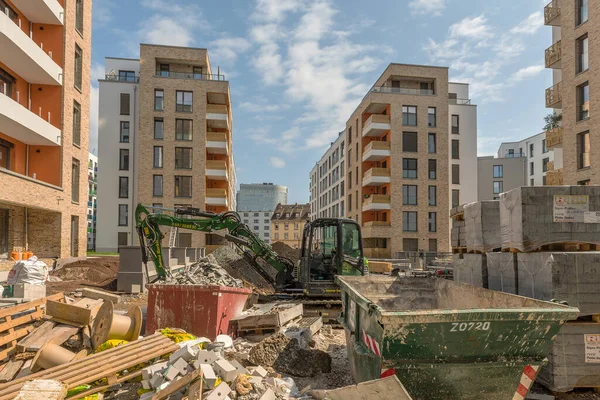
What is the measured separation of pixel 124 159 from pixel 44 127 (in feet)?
73.9

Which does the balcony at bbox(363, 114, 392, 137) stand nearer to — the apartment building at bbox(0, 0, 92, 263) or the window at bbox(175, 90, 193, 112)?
the window at bbox(175, 90, 193, 112)

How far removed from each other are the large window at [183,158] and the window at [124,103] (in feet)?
26.9

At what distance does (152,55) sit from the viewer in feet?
124

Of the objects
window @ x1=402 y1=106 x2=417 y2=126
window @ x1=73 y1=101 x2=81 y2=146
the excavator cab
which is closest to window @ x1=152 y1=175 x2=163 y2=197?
window @ x1=73 y1=101 x2=81 y2=146

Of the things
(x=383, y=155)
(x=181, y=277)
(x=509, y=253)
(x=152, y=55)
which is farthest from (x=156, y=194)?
(x=509, y=253)

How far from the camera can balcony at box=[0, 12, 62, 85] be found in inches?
639

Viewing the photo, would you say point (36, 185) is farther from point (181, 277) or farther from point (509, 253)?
point (509, 253)

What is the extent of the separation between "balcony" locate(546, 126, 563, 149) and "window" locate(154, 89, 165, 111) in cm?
3095

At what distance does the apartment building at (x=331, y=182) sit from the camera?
54.9 m

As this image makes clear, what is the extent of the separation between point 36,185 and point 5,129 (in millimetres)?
2708

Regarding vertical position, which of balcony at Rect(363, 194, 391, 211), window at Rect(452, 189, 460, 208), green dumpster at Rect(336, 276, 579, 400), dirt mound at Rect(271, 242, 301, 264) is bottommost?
dirt mound at Rect(271, 242, 301, 264)

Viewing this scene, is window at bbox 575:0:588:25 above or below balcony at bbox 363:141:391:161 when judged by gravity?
above

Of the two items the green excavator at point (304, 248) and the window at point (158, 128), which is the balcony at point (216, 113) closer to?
the window at point (158, 128)

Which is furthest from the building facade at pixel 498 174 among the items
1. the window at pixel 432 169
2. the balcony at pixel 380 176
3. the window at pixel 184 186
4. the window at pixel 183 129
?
the window at pixel 183 129
